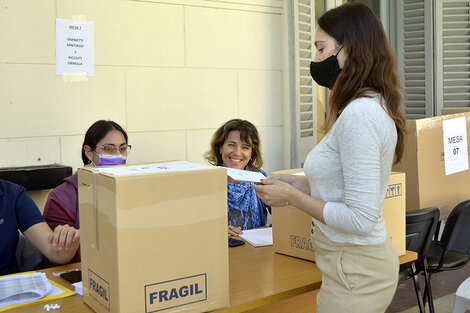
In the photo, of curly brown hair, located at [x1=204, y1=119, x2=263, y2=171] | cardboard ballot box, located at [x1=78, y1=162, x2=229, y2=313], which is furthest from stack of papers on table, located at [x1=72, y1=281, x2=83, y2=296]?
curly brown hair, located at [x1=204, y1=119, x2=263, y2=171]

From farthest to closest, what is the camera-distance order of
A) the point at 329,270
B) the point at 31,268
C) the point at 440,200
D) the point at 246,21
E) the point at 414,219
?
the point at 246,21 → the point at 440,200 → the point at 414,219 → the point at 31,268 → the point at 329,270

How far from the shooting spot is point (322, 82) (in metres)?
1.88

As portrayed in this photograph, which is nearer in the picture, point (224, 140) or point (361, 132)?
point (361, 132)

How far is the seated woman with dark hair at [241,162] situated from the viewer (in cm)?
321

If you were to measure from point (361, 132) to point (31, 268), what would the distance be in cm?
148

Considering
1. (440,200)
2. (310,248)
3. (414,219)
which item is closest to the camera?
(310,248)

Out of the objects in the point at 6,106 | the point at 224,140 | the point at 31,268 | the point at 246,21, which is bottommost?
the point at 31,268

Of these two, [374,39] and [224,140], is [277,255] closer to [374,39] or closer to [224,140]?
[374,39]

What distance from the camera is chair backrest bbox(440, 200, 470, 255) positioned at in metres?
3.21

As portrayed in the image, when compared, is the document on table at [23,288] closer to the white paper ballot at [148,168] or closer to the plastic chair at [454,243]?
the white paper ballot at [148,168]

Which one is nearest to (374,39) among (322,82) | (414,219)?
(322,82)

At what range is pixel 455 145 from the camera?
3.45 m

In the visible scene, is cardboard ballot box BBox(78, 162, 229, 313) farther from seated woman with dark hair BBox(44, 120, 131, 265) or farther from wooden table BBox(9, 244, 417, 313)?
seated woman with dark hair BBox(44, 120, 131, 265)

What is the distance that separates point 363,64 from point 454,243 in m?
1.98
